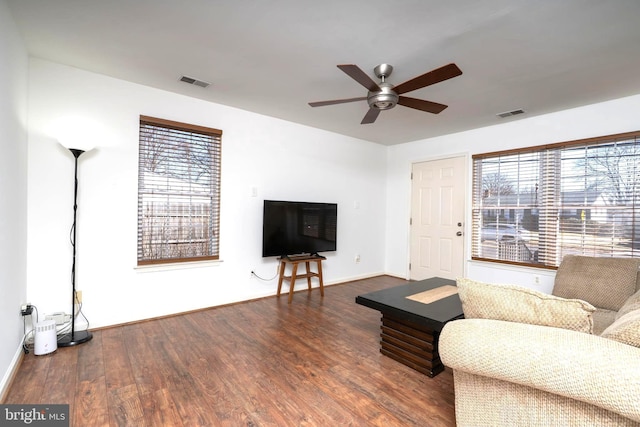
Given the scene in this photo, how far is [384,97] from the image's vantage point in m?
2.43

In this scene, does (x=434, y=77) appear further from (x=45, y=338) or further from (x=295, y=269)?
(x=45, y=338)

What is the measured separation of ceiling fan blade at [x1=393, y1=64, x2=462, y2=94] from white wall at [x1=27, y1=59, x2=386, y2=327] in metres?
2.32

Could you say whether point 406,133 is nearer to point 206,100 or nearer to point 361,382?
point 206,100

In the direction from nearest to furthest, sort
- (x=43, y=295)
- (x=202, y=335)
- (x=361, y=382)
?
(x=361, y=382) < (x=43, y=295) < (x=202, y=335)

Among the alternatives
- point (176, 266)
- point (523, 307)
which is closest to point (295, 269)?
point (176, 266)

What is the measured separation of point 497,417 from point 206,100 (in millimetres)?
3822

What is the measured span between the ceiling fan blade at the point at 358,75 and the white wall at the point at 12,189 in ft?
7.08

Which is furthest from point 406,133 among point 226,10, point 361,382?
point 361,382

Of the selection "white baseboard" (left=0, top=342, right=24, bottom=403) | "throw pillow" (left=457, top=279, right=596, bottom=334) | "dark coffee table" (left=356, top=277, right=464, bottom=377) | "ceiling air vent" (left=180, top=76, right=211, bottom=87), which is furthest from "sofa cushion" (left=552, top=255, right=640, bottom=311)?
"white baseboard" (left=0, top=342, right=24, bottom=403)

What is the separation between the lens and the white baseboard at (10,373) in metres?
1.91

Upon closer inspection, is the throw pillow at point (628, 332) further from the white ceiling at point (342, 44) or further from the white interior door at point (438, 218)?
the white interior door at point (438, 218)

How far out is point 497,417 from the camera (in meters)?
1.39

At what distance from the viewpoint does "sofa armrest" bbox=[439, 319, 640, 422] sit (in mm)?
1054

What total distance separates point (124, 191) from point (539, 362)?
3.54 meters
